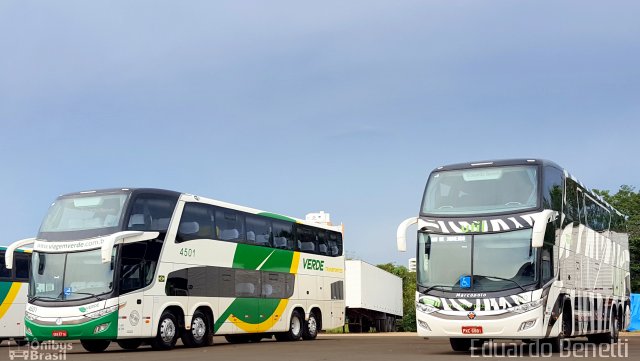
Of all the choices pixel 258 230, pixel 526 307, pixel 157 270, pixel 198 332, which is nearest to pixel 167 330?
pixel 198 332

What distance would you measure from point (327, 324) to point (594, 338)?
945 cm

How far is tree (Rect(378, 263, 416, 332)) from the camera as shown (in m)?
72.8

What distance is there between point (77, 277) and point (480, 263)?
907cm

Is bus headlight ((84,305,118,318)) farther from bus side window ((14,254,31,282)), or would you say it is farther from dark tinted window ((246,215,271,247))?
bus side window ((14,254,31,282))

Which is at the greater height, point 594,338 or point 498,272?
point 498,272

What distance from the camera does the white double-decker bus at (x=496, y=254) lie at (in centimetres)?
1700

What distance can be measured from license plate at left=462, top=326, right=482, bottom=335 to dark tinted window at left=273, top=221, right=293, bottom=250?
1024 cm

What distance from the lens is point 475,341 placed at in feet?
70.6

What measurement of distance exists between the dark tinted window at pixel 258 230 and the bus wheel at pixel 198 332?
2816mm

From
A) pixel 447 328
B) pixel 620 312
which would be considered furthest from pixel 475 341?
pixel 620 312

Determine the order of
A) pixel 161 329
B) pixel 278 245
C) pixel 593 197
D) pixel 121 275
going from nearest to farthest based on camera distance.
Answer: pixel 121 275 < pixel 161 329 < pixel 593 197 < pixel 278 245

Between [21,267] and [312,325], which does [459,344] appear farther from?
[21,267]

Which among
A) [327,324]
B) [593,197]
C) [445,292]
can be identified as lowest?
[327,324]

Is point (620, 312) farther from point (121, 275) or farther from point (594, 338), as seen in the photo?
point (121, 275)
